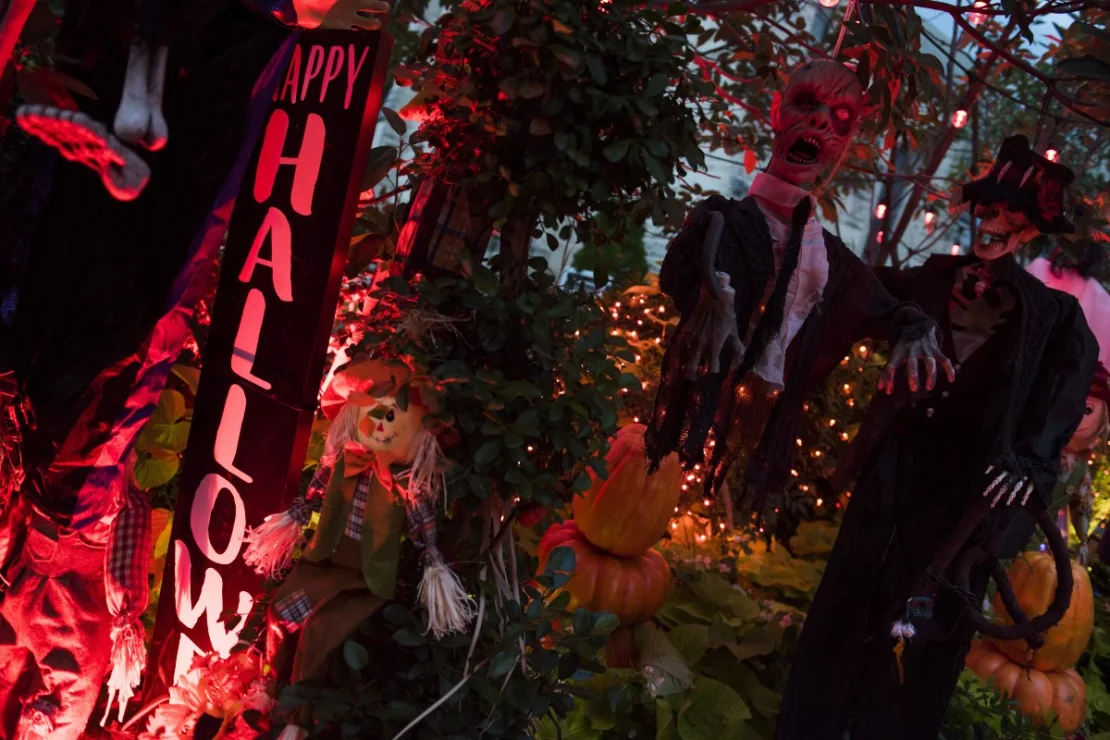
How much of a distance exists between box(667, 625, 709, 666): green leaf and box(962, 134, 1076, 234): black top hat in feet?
5.25

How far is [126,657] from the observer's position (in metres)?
2.15

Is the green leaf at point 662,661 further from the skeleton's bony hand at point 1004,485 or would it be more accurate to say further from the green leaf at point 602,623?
the skeleton's bony hand at point 1004,485

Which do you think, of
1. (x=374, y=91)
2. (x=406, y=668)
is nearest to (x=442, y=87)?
(x=374, y=91)

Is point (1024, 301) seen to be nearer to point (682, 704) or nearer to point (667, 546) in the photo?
point (682, 704)

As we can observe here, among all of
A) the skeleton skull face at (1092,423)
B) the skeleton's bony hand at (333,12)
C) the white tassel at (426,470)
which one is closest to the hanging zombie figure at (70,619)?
the white tassel at (426,470)

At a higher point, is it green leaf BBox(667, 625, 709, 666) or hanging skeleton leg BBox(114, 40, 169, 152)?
hanging skeleton leg BBox(114, 40, 169, 152)

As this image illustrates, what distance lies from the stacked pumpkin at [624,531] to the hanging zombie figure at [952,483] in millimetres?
559

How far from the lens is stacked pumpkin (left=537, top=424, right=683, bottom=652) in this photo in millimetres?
3002

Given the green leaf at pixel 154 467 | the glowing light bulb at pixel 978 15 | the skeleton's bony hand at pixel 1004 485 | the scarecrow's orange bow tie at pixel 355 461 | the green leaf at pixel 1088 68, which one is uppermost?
the glowing light bulb at pixel 978 15

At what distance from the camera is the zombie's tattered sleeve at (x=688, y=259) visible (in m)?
2.14

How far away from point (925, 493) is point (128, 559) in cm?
211

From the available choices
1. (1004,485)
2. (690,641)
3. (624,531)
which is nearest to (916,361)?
(1004,485)

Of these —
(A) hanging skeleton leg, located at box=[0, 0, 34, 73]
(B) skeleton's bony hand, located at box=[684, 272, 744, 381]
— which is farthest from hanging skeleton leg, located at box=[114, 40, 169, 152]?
(B) skeleton's bony hand, located at box=[684, 272, 744, 381]

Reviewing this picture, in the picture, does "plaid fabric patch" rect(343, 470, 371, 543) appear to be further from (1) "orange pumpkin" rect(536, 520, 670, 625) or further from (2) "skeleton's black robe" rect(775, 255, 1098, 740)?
(2) "skeleton's black robe" rect(775, 255, 1098, 740)
